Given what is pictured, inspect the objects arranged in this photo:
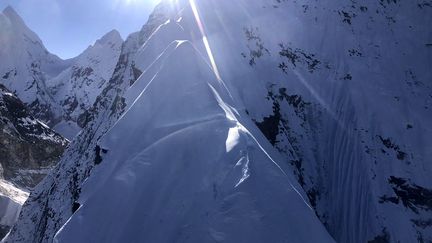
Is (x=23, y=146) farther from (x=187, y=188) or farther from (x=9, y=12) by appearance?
(x=9, y=12)

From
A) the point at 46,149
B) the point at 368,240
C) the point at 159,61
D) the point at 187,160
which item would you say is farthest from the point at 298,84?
the point at 46,149

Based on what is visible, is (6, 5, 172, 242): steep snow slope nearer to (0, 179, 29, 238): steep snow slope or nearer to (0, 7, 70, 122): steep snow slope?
(0, 179, 29, 238): steep snow slope

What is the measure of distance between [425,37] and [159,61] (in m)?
28.8

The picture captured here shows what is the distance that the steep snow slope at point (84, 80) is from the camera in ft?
449

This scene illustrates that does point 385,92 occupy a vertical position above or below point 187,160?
below

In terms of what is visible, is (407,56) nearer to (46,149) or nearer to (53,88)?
(46,149)

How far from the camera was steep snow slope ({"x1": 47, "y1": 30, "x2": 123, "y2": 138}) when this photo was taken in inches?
5384

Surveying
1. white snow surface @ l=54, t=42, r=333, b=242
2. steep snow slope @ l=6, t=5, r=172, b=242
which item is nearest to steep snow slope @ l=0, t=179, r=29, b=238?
steep snow slope @ l=6, t=5, r=172, b=242

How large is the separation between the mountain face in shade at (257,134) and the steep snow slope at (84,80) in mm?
105727

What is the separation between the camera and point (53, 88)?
153 metres

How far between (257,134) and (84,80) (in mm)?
139190

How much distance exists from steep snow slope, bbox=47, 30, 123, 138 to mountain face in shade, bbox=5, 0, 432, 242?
10573cm

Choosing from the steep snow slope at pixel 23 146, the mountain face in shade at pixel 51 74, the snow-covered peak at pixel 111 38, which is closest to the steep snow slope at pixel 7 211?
the steep snow slope at pixel 23 146

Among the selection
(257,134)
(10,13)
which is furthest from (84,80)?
(257,134)
